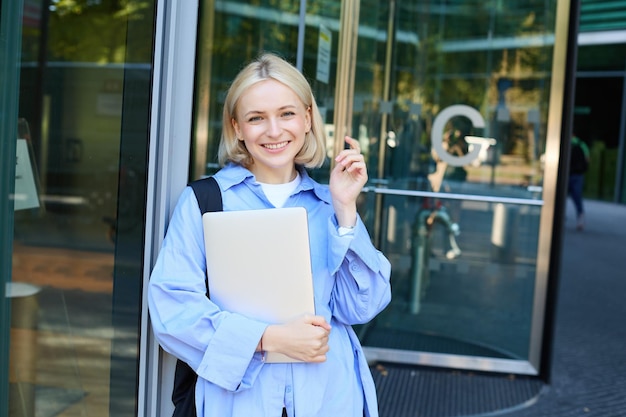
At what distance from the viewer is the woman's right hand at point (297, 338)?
1666 millimetres

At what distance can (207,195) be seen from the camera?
1.76 meters

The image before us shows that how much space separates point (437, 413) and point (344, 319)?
3.04 meters

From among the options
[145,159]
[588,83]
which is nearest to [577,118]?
[588,83]

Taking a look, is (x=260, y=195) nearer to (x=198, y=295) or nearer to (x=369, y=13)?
(x=198, y=295)

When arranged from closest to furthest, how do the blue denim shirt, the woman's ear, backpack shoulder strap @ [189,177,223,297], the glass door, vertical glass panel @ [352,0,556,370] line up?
1. the blue denim shirt
2. backpack shoulder strap @ [189,177,223,297]
3. the woman's ear
4. the glass door
5. vertical glass panel @ [352,0,556,370]

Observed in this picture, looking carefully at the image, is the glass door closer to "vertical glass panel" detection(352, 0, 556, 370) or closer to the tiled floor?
"vertical glass panel" detection(352, 0, 556, 370)

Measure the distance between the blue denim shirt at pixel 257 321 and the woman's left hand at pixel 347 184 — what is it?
33mm

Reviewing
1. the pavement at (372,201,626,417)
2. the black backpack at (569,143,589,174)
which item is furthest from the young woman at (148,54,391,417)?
the black backpack at (569,143,589,174)

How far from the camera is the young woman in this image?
5.45 feet

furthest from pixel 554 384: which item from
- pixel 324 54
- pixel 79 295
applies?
pixel 79 295

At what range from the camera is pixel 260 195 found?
1832mm

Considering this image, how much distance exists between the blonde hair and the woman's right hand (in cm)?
45

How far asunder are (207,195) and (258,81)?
0.99 ft

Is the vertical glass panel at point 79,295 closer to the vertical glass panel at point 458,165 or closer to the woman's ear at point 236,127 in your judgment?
the woman's ear at point 236,127
